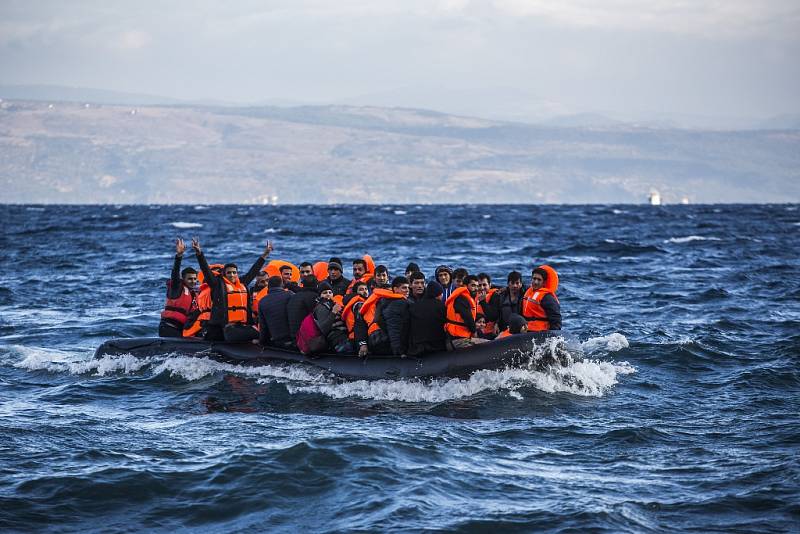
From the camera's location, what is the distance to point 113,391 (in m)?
15.9

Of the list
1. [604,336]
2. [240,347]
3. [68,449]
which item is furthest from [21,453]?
[604,336]

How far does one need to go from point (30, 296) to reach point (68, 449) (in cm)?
1834

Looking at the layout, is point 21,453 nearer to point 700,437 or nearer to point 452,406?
point 452,406

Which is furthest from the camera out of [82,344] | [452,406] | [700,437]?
[82,344]

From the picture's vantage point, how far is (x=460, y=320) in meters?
14.5

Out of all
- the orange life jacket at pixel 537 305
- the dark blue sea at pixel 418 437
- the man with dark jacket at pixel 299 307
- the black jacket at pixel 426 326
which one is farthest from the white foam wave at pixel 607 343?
the man with dark jacket at pixel 299 307

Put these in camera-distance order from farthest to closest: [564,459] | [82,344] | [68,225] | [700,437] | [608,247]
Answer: [68,225] < [608,247] < [82,344] < [700,437] < [564,459]

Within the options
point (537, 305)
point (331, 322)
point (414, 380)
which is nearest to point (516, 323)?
point (537, 305)

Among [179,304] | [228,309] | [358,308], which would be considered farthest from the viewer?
[179,304]

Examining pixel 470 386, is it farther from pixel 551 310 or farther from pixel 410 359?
pixel 551 310

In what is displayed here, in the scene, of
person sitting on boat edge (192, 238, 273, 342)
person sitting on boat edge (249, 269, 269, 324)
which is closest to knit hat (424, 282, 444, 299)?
person sitting on boat edge (192, 238, 273, 342)

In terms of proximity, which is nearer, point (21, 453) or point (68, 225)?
point (21, 453)

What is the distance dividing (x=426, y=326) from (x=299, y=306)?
7.74ft

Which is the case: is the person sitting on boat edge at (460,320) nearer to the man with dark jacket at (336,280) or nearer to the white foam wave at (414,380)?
the white foam wave at (414,380)
